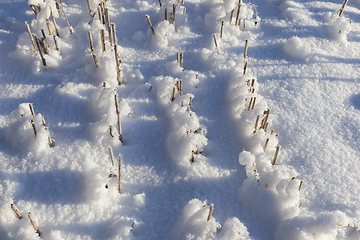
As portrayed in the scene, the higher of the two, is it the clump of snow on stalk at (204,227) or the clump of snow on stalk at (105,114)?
the clump of snow on stalk at (105,114)

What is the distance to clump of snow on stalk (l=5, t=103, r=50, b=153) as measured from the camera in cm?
158

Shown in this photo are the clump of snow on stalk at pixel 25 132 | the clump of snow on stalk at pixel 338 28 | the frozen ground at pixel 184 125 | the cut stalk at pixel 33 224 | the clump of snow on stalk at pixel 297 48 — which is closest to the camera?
the cut stalk at pixel 33 224

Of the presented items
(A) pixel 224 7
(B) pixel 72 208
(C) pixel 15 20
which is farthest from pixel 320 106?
(C) pixel 15 20

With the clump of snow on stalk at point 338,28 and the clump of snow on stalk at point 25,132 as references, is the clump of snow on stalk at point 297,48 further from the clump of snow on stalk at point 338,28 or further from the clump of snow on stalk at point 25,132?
the clump of snow on stalk at point 25,132

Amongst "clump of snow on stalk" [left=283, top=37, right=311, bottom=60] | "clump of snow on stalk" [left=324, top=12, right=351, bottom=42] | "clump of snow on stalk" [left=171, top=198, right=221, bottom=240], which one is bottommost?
"clump of snow on stalk" [left=171, top=198, right=221, bottom=240]

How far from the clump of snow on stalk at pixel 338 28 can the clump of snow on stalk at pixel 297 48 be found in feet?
1.16

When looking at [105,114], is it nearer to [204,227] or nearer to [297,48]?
[204,227]

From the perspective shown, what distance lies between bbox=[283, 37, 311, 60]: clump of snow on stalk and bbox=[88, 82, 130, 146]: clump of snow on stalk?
1338 millimetres

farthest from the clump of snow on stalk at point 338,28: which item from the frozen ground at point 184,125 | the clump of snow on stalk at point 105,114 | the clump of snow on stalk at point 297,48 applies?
the clump of snow on stalk at point 105,114

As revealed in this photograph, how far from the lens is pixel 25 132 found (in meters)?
1.58

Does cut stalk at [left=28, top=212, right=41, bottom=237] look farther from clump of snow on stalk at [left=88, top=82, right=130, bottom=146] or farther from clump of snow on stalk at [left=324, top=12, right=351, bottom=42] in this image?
clump of snow on stalk at [left=324, top=12, right=351, bottom=42]

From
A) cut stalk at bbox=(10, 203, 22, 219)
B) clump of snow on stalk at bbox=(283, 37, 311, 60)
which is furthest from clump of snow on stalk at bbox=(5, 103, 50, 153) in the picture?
clump of snow on stalk at bbox=(283, 37, 311, 60)

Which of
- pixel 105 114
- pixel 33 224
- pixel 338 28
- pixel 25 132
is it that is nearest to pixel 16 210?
pixel 33 224

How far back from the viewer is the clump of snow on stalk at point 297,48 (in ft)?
7.03
